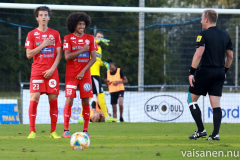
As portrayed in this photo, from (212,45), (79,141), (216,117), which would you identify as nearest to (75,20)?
(212,45)

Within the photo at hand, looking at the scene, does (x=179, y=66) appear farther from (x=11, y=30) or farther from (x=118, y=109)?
(x=11, y=30)

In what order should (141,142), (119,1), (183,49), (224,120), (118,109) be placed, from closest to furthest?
(141,142)
(224,120)
(118,109)
(183,49)
(119,1)

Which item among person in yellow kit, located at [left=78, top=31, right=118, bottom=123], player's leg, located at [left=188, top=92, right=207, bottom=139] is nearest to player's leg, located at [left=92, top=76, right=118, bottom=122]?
person in yellow kit, located at [left=78, top=31, right=118, bottom=123]

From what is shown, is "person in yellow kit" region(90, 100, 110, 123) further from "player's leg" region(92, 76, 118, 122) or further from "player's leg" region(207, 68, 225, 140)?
"player's leg" region(207, 68, 225, 140)

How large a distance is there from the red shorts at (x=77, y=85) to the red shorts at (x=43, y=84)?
0.74 feet

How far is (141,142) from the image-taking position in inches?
262

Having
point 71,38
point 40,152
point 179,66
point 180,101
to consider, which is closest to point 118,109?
point 180,101

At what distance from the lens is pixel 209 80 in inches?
266

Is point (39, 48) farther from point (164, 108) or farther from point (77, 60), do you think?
point (164, 108)

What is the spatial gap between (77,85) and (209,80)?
218 cm

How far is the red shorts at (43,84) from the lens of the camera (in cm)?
689

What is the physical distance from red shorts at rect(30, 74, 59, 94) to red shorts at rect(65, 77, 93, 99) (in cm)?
23

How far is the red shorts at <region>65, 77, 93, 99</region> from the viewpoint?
7152mm

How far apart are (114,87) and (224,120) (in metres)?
3.59
